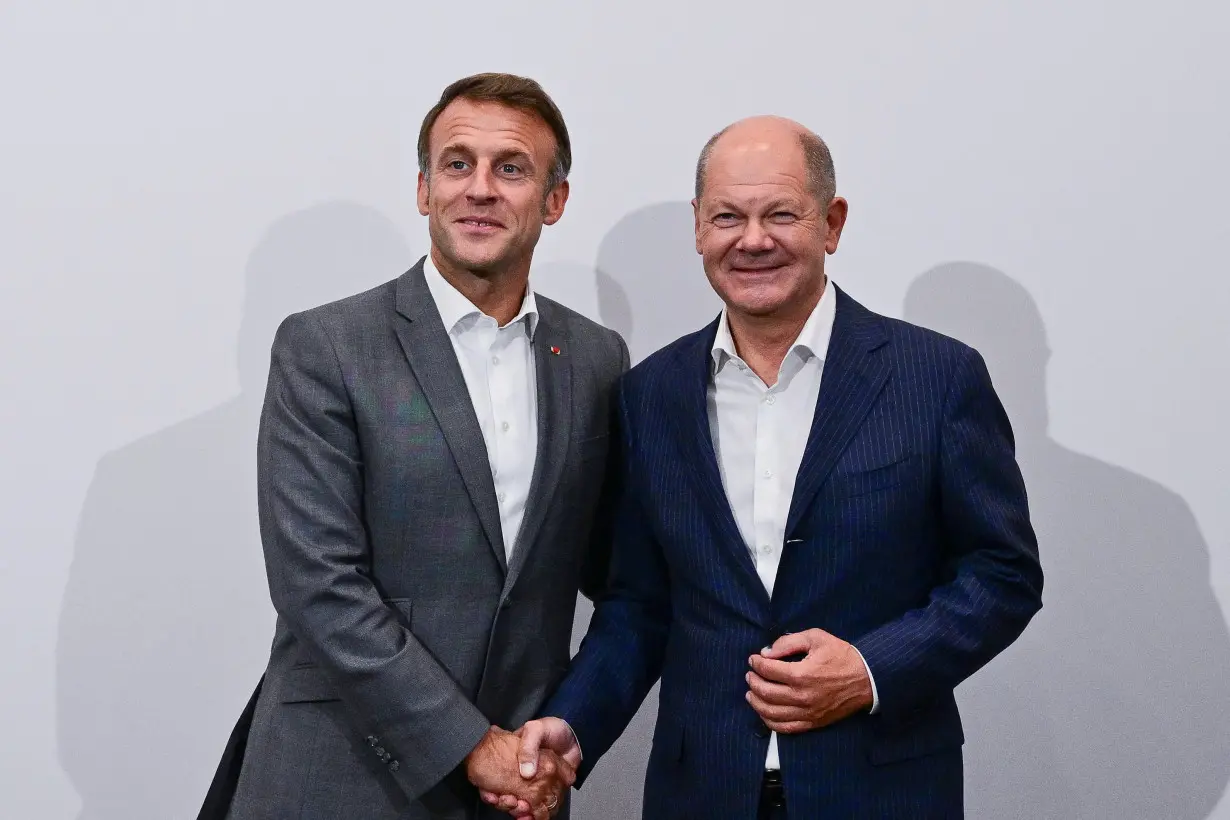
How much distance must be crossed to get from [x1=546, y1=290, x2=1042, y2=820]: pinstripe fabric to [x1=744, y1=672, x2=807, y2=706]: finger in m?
0.06

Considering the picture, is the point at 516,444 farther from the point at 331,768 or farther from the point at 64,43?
the point at 64,43

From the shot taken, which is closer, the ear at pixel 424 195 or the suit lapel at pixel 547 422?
the suit lapel at pixel 547 422

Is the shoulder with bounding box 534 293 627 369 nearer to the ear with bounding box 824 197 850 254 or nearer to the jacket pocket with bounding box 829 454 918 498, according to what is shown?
the ear with bounding box 824 197 850 254

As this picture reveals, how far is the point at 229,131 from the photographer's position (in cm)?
272

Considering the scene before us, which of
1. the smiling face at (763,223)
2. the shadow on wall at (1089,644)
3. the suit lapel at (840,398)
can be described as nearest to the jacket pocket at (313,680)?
the suit lapel at (840,398)

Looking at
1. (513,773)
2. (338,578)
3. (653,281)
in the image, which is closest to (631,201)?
(653,281)

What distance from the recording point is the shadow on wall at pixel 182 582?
2707mm

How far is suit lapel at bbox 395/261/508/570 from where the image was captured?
193cm

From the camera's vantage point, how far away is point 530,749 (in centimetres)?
194

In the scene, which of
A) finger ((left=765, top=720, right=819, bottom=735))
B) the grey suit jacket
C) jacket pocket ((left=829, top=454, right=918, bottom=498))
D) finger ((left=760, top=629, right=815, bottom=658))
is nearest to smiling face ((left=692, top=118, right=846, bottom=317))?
jacket pocket ((left=829, top=454, right=918, bottom=498))

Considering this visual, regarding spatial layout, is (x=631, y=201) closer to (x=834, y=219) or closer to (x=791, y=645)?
(x=834, y=219)

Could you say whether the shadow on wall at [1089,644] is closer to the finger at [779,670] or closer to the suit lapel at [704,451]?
the suit lapel at [704,451]

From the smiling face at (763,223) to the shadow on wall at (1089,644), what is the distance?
0.86 meters

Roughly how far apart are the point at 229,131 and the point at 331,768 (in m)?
1.48
